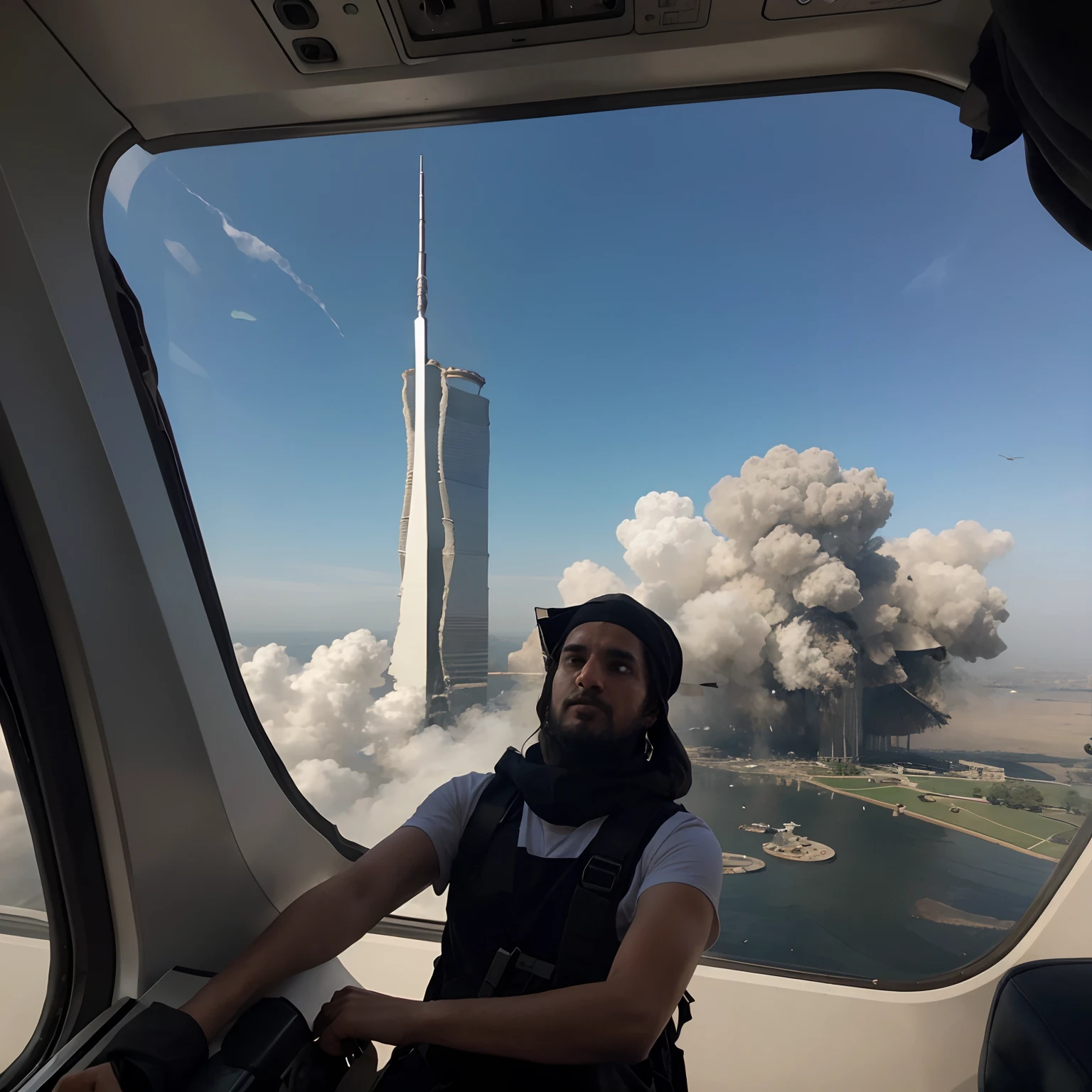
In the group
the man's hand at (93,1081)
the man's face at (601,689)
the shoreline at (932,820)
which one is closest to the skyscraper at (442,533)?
the man's face at (601,689)

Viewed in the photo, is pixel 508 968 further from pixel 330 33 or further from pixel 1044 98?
pixel 330 33

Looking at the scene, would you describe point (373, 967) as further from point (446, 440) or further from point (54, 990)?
point (446, 440)

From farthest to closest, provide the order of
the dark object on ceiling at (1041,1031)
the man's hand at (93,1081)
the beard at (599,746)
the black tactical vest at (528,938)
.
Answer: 1. the beard at (599,746)
2. the black tactical vest at (528,938)
3. the man's hand at (93,1081)
4. the dark object on ceiling at (1041,1031)

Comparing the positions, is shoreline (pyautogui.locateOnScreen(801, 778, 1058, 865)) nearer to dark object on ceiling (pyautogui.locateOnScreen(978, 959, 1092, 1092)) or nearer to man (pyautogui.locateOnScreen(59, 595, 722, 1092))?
man (pyautogui.locateOnScreen(59, 595, 722, 1092))

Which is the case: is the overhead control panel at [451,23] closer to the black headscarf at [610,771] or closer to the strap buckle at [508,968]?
the black headscarf at [610,771]

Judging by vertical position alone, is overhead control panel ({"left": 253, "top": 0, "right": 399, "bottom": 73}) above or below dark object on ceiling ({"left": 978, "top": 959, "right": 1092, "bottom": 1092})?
above

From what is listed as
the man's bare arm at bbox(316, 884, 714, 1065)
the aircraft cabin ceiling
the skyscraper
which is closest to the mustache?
the man's bare arm at bbox(316, 884, 714, 1065)

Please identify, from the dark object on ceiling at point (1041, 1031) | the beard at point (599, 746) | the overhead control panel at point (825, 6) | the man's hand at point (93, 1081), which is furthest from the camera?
the beard at point (599, 746)
